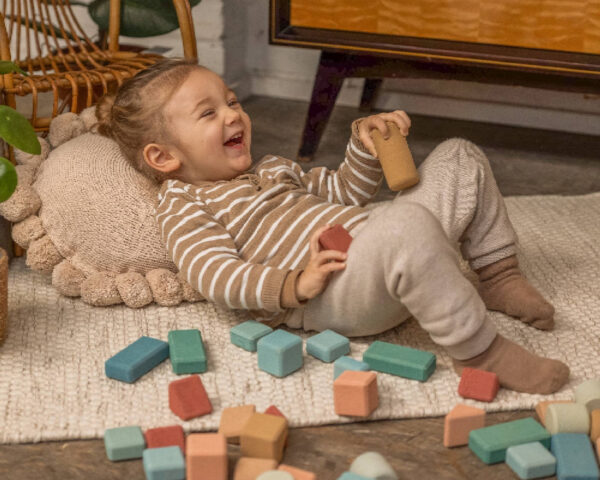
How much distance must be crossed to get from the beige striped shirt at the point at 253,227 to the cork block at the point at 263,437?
0.21m

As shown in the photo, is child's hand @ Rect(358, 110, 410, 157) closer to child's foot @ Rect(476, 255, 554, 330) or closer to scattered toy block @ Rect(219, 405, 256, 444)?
child's foot @ Rect(476, 255, 554, 330)

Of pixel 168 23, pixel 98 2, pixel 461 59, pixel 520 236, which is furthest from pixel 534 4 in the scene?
pixel 98 2

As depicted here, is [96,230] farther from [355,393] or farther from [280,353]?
[355,393]

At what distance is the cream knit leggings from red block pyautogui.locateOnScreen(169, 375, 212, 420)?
223 mm

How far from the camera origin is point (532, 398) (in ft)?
3.62

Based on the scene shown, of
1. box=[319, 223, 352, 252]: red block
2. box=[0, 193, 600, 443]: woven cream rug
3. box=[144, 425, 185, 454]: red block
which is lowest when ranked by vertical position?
box=[0, 193, 600, 443]: woven cream rug

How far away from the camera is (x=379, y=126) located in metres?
1.33

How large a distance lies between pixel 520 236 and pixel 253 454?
87cm

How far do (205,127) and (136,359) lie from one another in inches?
15.9

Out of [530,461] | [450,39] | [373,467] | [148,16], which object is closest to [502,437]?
[530,461]

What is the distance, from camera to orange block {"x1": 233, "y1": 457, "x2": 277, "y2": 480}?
3.11 feet

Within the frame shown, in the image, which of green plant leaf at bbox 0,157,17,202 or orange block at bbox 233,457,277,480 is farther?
green plant leaf at bbox 0,157,17,202

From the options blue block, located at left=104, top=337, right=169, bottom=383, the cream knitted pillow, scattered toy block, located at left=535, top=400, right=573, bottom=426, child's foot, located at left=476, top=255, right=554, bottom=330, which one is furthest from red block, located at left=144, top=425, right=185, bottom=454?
child's foot, located at left=476, top=255, right=554, bottom=330

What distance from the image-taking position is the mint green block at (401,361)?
114 cm
